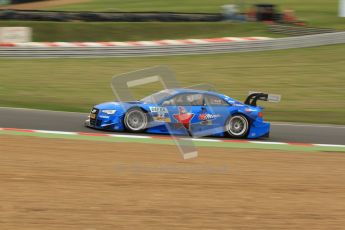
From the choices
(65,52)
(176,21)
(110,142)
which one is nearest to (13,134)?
(110,142)

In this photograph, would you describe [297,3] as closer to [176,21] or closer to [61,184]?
[176,21]

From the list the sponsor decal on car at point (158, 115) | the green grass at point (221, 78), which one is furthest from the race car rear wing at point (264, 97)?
the green grass at point (221, 78)

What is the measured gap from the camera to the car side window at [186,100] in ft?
40.4

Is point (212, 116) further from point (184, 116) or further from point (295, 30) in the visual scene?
point (295, 30)

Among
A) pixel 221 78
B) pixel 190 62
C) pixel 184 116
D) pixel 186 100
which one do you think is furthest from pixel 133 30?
pixel 184 116

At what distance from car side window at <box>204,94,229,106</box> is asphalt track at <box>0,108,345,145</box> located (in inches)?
47.1

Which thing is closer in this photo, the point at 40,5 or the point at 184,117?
the point at 184,117

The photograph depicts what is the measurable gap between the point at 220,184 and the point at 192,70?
45.6 ft

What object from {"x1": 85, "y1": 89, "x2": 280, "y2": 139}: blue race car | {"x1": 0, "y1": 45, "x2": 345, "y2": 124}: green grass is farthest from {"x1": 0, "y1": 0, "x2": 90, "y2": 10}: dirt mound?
{"x1": 85, "y1": 89, "x2": 280, "y2": 139}: blue race car

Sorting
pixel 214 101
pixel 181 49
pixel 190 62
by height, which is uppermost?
pixel 181 49

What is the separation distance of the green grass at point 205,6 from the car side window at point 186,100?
19.5 m

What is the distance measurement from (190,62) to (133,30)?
5.56 meters

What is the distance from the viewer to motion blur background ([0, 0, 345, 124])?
16922 mm

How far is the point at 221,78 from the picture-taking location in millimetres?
20250
